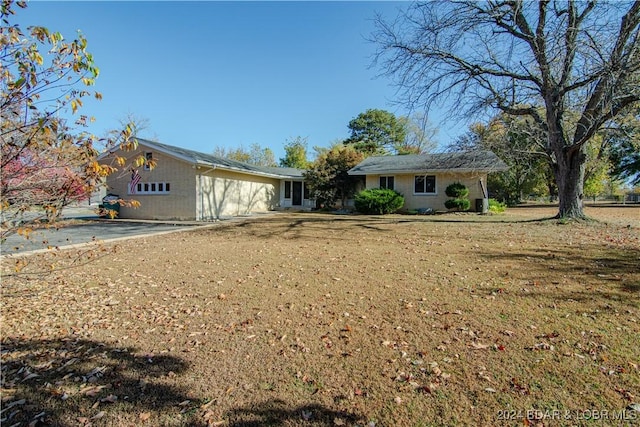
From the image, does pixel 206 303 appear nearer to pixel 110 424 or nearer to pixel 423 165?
pixel 110 424

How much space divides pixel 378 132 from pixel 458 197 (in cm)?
2521

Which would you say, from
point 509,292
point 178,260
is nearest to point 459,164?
point 509,292

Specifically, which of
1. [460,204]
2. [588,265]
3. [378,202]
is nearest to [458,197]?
[460,204]

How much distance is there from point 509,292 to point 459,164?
43.2 feet

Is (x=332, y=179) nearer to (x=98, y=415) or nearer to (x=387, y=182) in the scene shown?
(x=387, y=182)

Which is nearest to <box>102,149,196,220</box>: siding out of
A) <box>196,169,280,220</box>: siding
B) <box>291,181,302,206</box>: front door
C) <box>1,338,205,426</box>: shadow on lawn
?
<box>196,169,280,220</box>: siding

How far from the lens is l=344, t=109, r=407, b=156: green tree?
41.9 meters

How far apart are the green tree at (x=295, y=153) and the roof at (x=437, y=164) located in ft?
75.8

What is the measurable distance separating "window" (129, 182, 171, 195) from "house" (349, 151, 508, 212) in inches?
455

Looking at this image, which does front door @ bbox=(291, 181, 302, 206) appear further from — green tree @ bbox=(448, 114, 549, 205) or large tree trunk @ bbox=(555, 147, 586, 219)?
large tree trunk @ bbox=(555, 147, 586, 219)

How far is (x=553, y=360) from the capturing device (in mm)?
3148

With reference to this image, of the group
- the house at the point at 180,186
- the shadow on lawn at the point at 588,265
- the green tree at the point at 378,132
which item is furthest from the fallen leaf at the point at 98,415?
the green tree at the point at 378,132

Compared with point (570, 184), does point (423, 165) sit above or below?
above

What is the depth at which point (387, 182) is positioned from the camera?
21.7m
